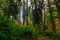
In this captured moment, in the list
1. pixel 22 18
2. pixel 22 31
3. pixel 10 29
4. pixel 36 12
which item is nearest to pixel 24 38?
pixel 22 31

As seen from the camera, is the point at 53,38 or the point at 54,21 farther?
the point at 54,21

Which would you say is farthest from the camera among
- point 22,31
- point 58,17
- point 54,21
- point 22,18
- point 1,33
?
point 22,18

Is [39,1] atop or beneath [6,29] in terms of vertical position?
atop

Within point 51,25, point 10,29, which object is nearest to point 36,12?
point 51,25

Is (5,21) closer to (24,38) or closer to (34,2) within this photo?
(24,38)

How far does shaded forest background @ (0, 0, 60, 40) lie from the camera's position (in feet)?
30.3

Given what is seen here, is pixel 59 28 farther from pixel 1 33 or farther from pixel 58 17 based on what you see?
pixel 1 33

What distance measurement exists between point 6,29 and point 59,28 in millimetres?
4112

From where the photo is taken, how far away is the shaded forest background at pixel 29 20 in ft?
30.3

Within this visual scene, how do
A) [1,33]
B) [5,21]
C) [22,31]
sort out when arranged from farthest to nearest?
[22,31] < [5,21] < [1,33]

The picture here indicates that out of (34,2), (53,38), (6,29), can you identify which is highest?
(34,2)

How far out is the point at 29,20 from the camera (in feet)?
51.4

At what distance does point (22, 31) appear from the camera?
1095cm

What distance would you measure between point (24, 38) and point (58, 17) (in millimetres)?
2213
